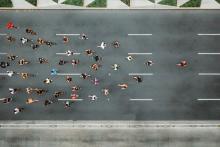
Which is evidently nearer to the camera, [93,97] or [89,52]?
[93,97]

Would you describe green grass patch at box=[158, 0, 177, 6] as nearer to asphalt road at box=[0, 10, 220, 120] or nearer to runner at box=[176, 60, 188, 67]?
asphalt road at box=[0, 10, 220, 120]

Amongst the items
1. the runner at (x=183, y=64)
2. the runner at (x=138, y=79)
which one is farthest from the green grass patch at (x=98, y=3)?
the runner at (x=183, y=64)

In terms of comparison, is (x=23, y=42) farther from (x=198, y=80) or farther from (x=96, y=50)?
(x=198, y=80)

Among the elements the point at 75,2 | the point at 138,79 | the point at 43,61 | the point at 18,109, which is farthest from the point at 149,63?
the point at 18,109

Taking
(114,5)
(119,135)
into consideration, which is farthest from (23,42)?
(119,135)

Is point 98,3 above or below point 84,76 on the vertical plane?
above

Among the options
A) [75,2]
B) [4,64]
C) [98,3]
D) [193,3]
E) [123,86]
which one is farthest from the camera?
[75,2]

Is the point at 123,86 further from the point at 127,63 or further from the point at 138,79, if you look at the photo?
the point at 127,63

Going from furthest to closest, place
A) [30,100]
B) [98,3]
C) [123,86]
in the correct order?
[98,3], [30,100], [123,86]

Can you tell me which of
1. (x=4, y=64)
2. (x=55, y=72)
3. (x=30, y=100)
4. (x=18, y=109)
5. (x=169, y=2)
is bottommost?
(x=18, y=109)
